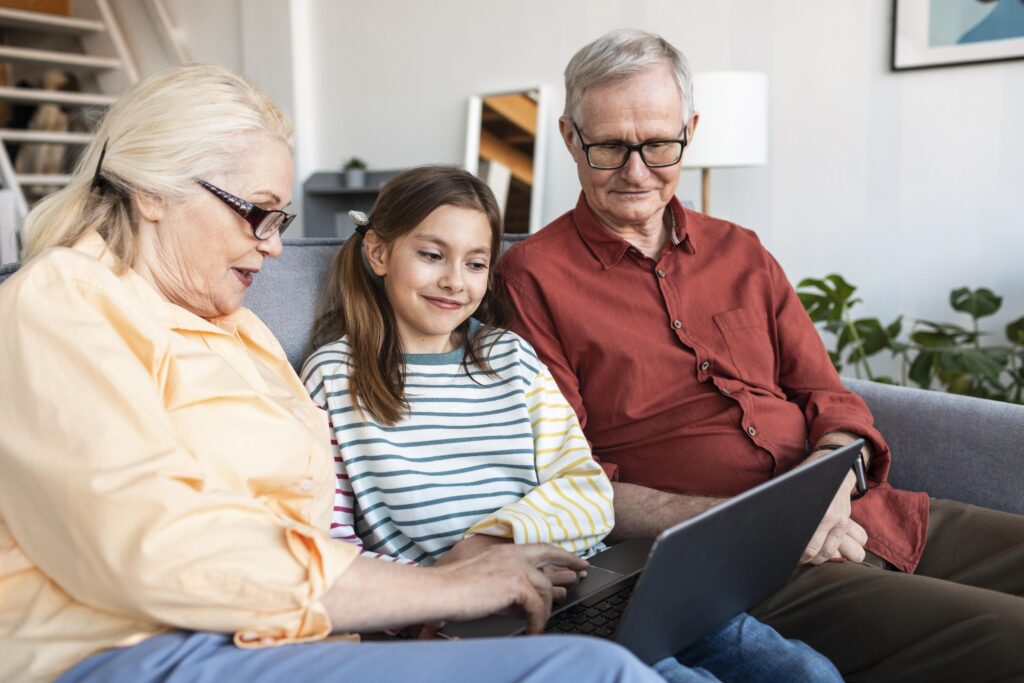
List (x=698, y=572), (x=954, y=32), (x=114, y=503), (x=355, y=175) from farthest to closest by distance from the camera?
(x=355, y=175)
(x=954, y=32)
(x=698, y=572)
(x=114, y=503)

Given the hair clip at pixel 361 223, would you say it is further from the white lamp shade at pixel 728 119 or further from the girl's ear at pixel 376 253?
the white lamp shade at pixel 728 119

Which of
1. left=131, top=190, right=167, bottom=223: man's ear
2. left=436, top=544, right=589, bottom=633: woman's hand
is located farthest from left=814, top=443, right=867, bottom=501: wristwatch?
left=131, top=190, right=167, bottom=223: man's ear

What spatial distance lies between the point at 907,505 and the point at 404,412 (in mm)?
890

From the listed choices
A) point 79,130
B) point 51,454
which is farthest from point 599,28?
point 79,130

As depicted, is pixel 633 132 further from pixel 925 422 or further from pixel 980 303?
pixel 980 303

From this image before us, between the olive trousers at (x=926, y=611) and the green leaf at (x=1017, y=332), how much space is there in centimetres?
130

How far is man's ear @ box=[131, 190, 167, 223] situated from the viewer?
1091 millimetres

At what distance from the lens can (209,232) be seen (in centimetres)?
112

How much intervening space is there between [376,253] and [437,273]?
0.44 feet

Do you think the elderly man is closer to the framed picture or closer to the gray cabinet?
the framed picture

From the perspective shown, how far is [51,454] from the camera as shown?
867mm

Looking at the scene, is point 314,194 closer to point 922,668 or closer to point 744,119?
point 744,119

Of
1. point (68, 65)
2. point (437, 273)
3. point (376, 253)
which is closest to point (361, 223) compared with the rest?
point (376, 253)

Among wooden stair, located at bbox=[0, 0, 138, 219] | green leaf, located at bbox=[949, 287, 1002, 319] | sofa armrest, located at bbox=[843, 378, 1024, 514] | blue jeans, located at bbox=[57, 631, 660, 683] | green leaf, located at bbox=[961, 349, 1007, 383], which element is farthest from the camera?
wooden stair, located at bbox=[0, 0, 138, 219]
